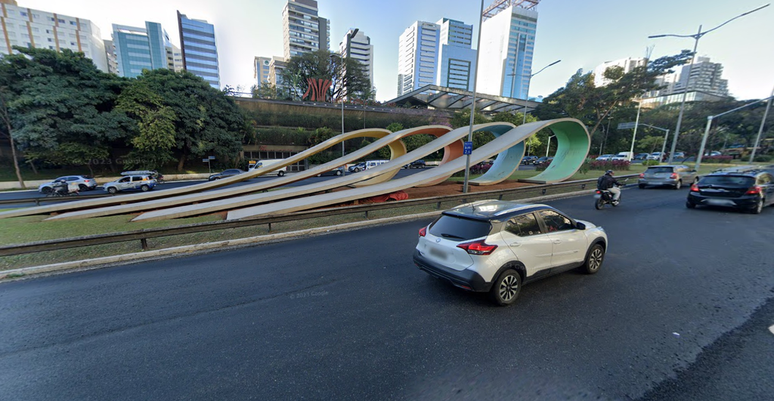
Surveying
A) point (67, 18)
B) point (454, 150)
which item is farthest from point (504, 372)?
point (67, 18)

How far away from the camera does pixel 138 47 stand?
8162cm

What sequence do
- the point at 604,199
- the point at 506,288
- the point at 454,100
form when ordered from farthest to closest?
the point at 454,100
the point at 604,199
the point at 506,288

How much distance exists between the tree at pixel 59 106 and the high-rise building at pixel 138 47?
2955 inches

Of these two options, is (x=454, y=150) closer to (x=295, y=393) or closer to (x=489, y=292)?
(x=489, y=292)

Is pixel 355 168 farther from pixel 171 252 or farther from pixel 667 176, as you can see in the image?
pixel 171 252

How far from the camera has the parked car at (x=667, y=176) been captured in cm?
1484

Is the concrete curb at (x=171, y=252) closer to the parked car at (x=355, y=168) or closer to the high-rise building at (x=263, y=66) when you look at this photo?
the parked car at (x=355, y=168)

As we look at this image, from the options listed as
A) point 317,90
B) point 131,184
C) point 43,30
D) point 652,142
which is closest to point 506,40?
point 652,142

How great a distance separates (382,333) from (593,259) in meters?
4.28

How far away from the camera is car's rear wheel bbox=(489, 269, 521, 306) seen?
394 centimetres

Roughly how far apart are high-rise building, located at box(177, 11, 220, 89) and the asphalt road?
310 ft

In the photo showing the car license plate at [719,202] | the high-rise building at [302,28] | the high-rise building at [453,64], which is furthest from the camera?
the high-rise building at [453,64]

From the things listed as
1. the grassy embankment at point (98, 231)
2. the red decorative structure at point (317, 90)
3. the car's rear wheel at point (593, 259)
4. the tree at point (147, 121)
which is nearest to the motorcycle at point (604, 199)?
the car's rear wheel at point (593, 259)

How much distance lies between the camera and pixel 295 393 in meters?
2.65
